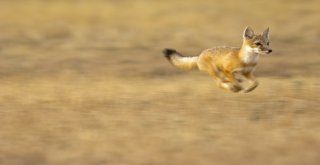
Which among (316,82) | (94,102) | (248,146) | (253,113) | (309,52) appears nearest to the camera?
(248,146)

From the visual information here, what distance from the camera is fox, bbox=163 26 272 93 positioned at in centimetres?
1023

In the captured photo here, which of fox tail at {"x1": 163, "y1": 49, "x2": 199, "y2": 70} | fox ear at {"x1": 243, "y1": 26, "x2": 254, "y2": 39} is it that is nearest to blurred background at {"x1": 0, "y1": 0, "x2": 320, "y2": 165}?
fox tail at {"x1": 163, "y1": 49, "x2": 199, "y2": 70}

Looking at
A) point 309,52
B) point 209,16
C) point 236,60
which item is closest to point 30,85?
point 236,60

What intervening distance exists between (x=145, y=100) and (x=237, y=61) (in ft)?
5.06

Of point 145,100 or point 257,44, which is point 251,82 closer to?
point 257,44

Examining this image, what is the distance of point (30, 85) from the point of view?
12320 mm

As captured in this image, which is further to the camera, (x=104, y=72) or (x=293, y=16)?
(x=293, y=16)

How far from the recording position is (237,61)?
10.3 metres

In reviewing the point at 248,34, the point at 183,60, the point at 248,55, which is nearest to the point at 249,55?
the point at 248,55

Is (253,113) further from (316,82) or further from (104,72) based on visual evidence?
(104,72)

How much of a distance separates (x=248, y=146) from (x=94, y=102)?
289 centimetres

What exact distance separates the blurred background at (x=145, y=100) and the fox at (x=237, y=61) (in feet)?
0.99

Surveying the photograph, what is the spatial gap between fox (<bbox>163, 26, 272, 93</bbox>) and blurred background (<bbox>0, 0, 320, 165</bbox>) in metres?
0.30

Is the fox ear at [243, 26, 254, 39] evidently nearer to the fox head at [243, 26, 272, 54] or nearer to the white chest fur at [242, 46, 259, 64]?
the fox head at [243, 26, 272, 54]
